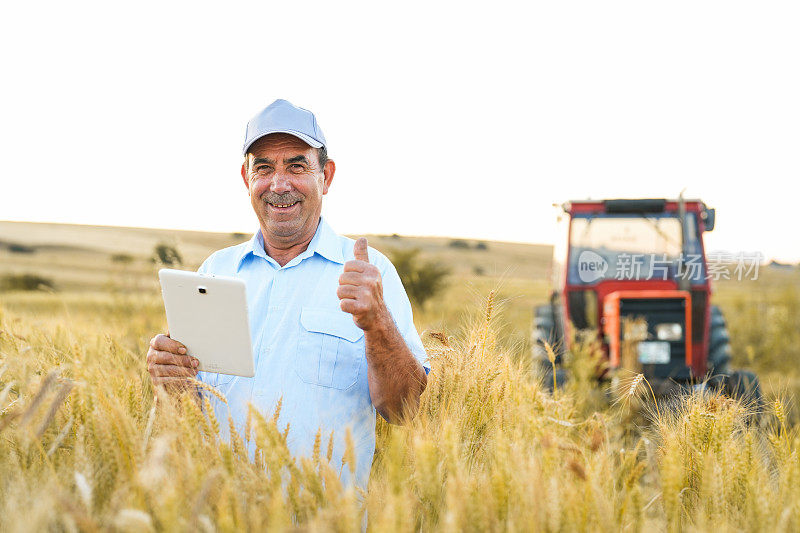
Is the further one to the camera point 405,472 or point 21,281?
point 21,281

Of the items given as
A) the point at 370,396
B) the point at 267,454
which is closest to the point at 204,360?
the point at 370,396

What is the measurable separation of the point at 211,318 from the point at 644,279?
18.9 ft

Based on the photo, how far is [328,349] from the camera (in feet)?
7.69

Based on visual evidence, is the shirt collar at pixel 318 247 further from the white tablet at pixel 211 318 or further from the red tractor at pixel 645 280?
the red tractor at pixel 645 280

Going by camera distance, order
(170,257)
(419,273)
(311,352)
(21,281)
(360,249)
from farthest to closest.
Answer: (21,281) < (419,273) < (170,257) < (311,352) < (360,249)

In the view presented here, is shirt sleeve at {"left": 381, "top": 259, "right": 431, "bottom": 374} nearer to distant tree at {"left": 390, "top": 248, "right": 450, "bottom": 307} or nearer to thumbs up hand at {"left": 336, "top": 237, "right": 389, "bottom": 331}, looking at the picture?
thumbs up hand at {"left": 336, "top": 237, "right": 389, "bottom": 331}

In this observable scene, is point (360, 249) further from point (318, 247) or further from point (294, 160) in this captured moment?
point (294, 160)

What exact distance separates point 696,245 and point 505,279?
4894mm

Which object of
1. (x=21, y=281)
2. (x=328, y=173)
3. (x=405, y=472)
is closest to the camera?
(x=405, y=472)

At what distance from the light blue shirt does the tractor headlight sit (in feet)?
15.6

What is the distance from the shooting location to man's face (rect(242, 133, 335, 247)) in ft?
8.46

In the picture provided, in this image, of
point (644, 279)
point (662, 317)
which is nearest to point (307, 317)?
point (662, 317)

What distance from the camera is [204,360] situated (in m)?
1.99

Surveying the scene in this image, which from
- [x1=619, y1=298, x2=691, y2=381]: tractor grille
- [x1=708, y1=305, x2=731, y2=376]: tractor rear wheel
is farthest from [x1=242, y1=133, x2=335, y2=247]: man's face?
[x1=708, y1=305, x2=731, y2=376]: tractor rear wheel
